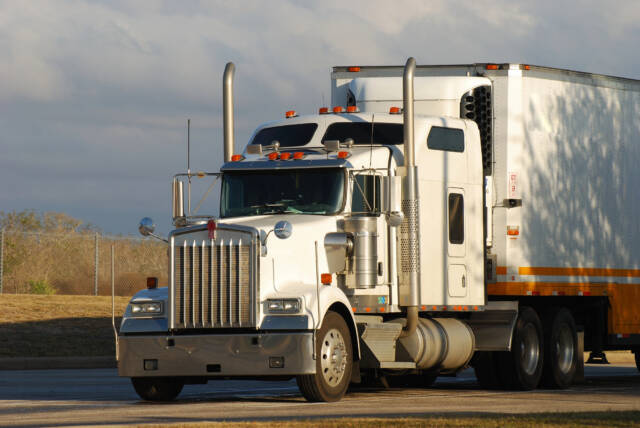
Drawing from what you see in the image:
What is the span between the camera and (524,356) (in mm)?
20047

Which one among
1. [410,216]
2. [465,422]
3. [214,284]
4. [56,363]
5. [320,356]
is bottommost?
[56,363]

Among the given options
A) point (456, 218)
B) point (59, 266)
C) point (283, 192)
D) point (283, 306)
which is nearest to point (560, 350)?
point (456, 218)

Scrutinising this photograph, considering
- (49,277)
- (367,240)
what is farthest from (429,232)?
(49,277)

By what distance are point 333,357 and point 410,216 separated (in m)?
2.54

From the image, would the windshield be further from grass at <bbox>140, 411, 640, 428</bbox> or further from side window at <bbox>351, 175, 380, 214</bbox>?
grass at <bbox>140, 411, 640, 428</bbox>

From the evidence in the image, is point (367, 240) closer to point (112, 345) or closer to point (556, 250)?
point (556, 250)

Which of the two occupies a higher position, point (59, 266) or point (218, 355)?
point (59, 266)

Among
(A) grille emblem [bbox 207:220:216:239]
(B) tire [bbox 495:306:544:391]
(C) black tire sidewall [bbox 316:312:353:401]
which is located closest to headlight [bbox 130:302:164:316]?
(A) grille emblem [bbox 207:220:216:239]

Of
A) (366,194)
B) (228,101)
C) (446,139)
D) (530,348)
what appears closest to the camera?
(366,194)

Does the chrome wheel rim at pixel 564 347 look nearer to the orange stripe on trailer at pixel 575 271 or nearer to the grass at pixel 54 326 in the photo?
the orange stripe on trailer at pixel 575 271

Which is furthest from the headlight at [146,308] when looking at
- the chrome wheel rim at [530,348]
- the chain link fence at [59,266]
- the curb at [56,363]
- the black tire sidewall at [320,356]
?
the chain link fence at [59,266]

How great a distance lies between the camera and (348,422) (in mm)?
12703

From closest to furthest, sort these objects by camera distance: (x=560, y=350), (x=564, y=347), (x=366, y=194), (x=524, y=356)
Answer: (x=366, y=194)
(x=524, y=356)
(x=560, y=350)
(x=564, y=347)

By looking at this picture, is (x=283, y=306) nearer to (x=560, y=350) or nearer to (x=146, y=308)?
(x=146, y=308)
